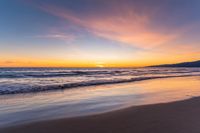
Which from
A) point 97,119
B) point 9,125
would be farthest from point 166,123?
point 9,125

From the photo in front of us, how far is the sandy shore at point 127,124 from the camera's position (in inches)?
183

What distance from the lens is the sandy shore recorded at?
464cm

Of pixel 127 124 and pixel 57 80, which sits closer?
pixel 127 124

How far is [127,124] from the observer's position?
5.15 m

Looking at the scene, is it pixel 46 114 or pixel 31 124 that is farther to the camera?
pixel 46 114

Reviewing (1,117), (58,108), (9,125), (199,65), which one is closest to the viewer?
(9,125)

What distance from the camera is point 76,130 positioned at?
4.75 meters

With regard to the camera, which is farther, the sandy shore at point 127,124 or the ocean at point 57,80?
the ocean at point 57,80

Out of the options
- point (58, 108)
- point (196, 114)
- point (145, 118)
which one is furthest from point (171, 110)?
point (58, 108)

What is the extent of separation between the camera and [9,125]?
5.27 metres

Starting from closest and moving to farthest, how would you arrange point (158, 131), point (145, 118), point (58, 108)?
point (158, 131) → point (145, 118) → point (58, 108)

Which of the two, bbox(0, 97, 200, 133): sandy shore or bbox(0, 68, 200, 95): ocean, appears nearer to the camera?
bbox(0, 97, 200, 133): sandy shore

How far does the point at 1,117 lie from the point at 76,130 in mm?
2687

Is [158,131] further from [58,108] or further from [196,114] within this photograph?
[58,108]
